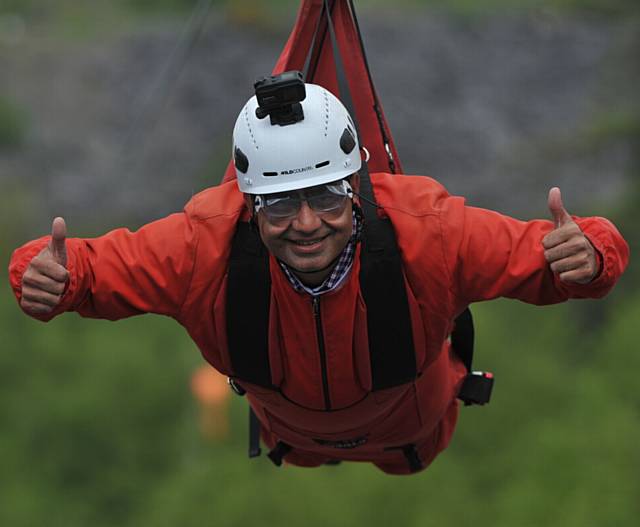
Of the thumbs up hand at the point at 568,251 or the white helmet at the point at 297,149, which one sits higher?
the white helmet at the point at 297,149

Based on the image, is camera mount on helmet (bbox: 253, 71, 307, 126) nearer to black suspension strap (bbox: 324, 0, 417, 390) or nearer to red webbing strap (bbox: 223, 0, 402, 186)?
black suspension strap (bbox: 324, 0, 417, 390)

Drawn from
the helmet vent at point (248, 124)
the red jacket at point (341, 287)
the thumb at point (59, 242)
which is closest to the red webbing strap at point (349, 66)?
the red jacket at point (341, 287)

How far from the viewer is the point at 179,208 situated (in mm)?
25250

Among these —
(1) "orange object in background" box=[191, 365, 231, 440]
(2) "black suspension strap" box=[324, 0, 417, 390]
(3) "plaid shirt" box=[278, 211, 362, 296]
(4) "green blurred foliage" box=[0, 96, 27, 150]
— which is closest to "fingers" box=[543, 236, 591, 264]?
(2) "black suspension strap" box=[324, 0, 417, 390]

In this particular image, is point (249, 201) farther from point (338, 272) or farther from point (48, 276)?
point (48, 276)

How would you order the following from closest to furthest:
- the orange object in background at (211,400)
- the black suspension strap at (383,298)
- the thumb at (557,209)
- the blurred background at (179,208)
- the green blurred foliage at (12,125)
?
the thumb at (557,209)
the black suspension strap at (383,298)
the blurred background at (179,208)
the orange object in background at (211,400)
the green blurred foliage at (12,125)

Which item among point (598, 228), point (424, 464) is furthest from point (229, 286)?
point (424, 464)

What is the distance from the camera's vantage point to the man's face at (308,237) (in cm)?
445

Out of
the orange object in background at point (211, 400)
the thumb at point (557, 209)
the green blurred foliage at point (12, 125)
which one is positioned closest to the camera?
the thumb at point (557, 209)

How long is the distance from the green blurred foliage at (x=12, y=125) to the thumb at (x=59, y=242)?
23092 millimetres

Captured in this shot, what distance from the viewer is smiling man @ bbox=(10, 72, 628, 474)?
4.46 m

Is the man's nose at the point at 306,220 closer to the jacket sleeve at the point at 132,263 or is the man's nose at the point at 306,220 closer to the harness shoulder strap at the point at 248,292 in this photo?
the harness shoulder strap at the point at 248,292

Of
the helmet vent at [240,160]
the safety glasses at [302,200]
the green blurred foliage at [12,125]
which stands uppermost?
the helmet vent at [240,160]

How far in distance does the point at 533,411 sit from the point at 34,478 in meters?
8.74
